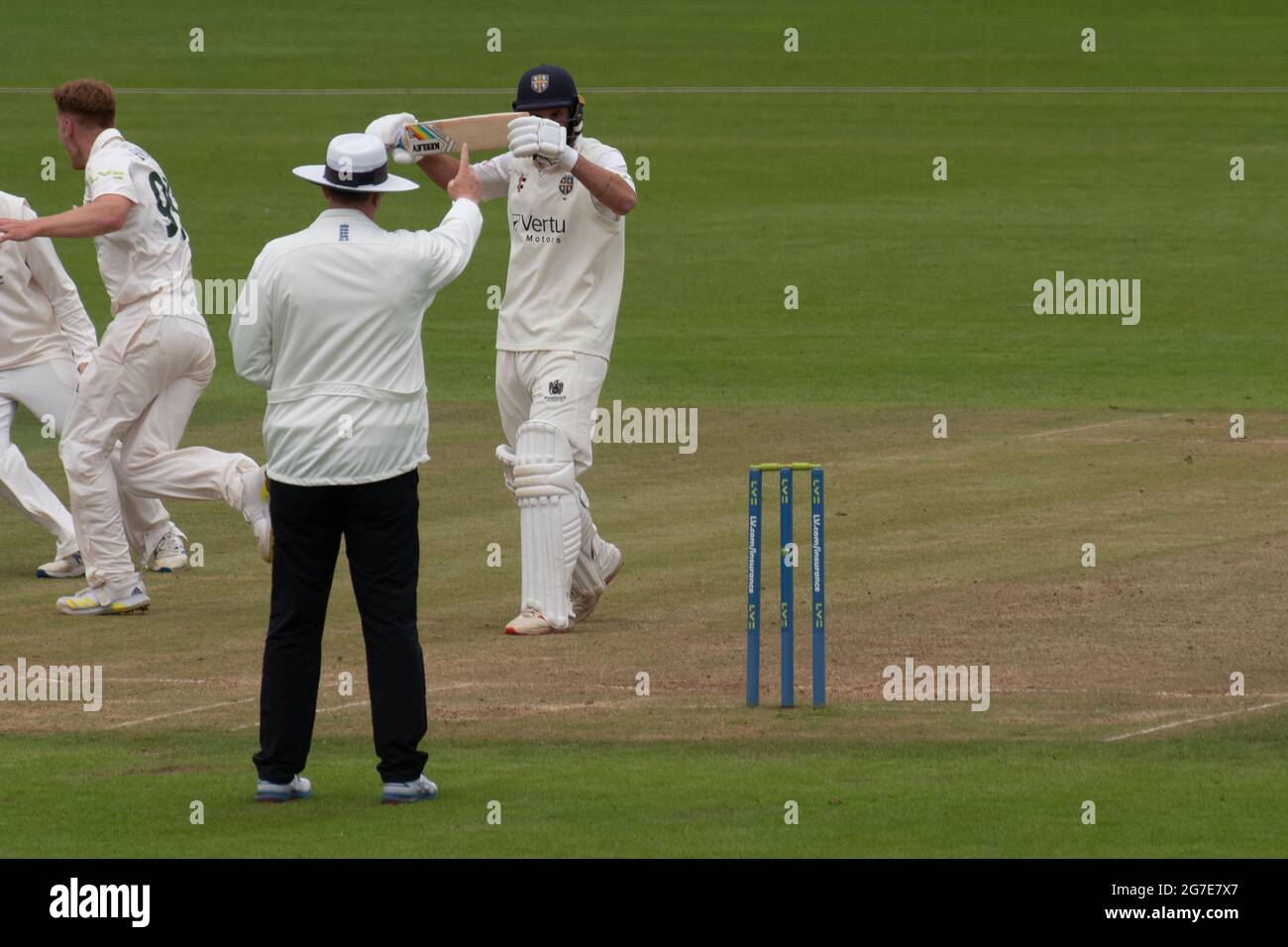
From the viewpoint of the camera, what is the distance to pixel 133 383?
12.5 metres

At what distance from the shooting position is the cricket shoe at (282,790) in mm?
8672

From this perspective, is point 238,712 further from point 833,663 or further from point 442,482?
point 442,482

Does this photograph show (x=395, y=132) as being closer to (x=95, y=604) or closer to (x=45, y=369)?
(x=95, y=604)

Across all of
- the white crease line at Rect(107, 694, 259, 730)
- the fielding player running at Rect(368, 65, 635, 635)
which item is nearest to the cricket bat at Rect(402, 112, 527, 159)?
the fielding player running at Rect(368, 65, 635, 635)

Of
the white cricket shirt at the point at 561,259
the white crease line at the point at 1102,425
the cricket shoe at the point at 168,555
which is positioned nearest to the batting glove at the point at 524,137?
the white cricket shirt at the point at 561,259

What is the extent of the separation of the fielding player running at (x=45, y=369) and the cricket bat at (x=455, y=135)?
3.10 meters

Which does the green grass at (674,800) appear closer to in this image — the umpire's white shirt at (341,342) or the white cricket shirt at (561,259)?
the umpire's white shirt at (341,342)

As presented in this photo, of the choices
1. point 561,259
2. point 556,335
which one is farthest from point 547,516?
point 561,259

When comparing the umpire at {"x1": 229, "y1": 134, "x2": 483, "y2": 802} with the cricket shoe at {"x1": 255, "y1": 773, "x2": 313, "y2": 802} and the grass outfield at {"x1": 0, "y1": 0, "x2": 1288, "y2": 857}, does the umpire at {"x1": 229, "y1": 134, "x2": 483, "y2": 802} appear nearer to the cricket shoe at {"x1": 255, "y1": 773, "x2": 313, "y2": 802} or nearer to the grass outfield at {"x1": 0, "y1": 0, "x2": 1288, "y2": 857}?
the cricket shoe at {"x1": 255, "y1": 773, "x2": 313, "y2": 802}

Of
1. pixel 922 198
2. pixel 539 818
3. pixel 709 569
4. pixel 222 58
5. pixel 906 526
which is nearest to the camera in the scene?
pixel 539 818

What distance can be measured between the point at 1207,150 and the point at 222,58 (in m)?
19.5

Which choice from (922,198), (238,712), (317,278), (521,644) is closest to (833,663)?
(521,644)

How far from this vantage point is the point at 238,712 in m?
10.3
